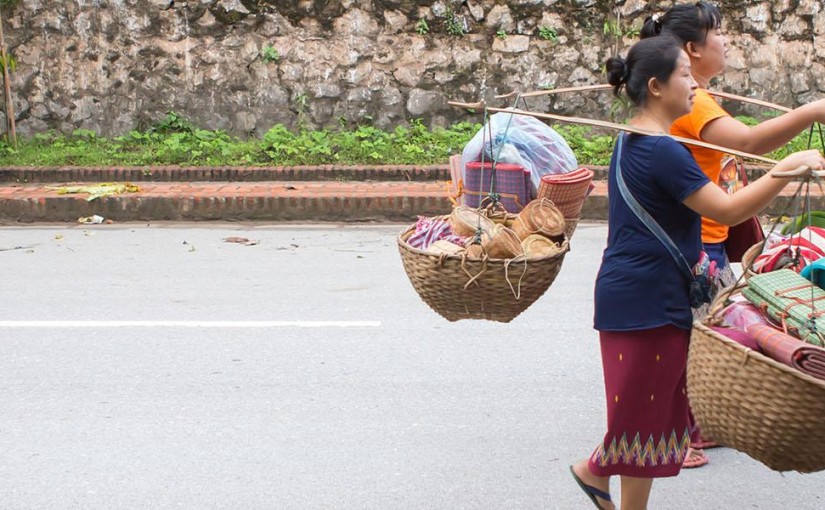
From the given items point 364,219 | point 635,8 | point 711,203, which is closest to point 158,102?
point 364,219

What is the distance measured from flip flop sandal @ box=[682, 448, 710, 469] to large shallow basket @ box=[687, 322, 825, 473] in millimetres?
1471

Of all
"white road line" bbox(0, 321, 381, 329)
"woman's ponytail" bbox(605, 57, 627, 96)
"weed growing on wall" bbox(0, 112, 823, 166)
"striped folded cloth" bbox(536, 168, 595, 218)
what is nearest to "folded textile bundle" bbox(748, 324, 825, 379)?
"woman's ponytail" bbox(605, 57, 627, 96)

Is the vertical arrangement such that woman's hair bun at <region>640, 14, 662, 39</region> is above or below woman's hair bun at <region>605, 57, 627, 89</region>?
above

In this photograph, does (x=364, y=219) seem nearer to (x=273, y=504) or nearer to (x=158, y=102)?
(x=158, y=102)

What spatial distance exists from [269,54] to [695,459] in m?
8.11

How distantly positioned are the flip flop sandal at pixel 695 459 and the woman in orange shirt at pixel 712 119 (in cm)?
82

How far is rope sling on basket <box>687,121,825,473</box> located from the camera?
2299 millimetres

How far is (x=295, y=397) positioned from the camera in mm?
4645

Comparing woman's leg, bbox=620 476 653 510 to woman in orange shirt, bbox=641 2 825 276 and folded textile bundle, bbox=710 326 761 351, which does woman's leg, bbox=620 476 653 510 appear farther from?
woman in orange shirt, bbox=641 2 825 276

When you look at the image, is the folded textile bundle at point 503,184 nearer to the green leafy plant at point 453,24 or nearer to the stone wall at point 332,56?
the stone wall at point 332,56

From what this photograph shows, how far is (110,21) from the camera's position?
36.4 feet

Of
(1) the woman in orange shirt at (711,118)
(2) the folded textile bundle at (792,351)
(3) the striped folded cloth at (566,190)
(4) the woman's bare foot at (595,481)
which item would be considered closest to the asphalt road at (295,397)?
(4) the woman's bare foot at (595,481)

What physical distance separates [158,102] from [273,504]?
825cm

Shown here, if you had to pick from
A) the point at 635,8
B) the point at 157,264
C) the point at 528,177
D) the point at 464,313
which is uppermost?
the point at 635,8
